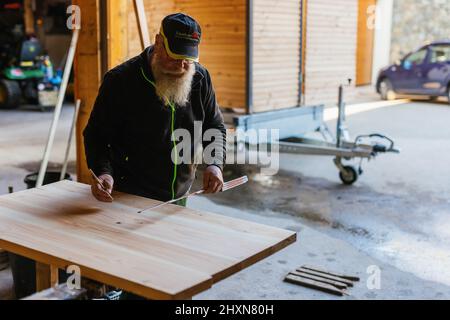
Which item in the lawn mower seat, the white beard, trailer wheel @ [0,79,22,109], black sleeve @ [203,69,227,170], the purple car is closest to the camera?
the white beard

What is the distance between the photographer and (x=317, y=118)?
788cm

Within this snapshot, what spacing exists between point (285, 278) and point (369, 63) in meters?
14.8

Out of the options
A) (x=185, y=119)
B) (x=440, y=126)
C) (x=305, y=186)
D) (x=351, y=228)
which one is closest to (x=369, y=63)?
(x=440, y=126)

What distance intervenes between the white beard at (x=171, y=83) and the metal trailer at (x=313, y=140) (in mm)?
3781

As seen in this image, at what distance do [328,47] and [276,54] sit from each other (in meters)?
1.32

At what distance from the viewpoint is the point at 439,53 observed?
13547mm

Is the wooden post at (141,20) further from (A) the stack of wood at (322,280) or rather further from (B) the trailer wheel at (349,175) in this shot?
(B) the trailer wheel at (349,175)

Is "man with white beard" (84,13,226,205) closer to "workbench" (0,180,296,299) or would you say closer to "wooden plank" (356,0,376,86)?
"workbench" (0,180,296,299)

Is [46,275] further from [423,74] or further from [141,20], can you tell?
[423,74]

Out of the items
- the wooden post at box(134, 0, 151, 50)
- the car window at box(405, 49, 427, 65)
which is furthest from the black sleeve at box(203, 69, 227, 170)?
the car window at box(405, 49, 427, 65)

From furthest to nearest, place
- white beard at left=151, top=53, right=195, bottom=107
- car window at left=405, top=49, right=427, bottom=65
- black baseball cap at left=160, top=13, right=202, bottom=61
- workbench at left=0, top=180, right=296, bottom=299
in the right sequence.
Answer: car window at left=405, top=49, right=427, bottom=65, white beard at left=151, top=53, right=195, bottom=107, black baseball cap at left=160, top=13, right=202, bottom=61, workbench at left=0, top=180, right=296, bottom=299

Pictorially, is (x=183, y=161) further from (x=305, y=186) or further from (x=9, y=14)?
(x=9, y=14)

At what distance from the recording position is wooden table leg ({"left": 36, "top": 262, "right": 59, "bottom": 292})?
2.64 metres

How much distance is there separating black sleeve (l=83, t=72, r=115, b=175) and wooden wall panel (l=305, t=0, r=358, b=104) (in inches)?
209
